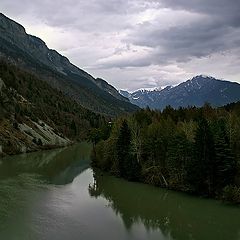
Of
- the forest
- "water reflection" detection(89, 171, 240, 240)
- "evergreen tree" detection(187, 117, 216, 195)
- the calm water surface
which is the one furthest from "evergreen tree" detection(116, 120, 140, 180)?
"evergreen tree" detection(187, 117, 216, 195)

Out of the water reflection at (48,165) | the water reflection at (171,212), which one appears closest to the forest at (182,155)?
the water reflection at (171,212)

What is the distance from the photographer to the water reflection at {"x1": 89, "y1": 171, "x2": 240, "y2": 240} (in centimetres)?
4612

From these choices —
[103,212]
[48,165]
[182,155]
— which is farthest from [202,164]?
[48,165]

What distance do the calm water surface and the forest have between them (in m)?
2.61

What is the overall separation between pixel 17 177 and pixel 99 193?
23.4 meters

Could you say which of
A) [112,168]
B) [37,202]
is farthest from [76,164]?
[37,202]

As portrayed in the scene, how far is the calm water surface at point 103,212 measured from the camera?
4497 centimetres

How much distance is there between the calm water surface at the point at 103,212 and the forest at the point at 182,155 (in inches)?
103

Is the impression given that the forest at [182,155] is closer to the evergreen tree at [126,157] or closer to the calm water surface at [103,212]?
the evergreen tree at [126,157]

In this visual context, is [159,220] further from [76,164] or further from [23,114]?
[23,114]

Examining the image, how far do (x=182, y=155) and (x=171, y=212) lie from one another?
1560 cm

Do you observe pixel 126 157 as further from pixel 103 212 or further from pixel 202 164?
pixel 103 212

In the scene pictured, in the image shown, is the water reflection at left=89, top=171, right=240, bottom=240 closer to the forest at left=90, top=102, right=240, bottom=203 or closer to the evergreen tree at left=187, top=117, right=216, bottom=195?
the evergreen tree at left=187, top=117, right=216, bottom=195

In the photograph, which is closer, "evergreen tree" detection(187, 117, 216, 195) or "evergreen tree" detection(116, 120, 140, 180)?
"evergreen tree" detection(187, 117, 216, 195)
